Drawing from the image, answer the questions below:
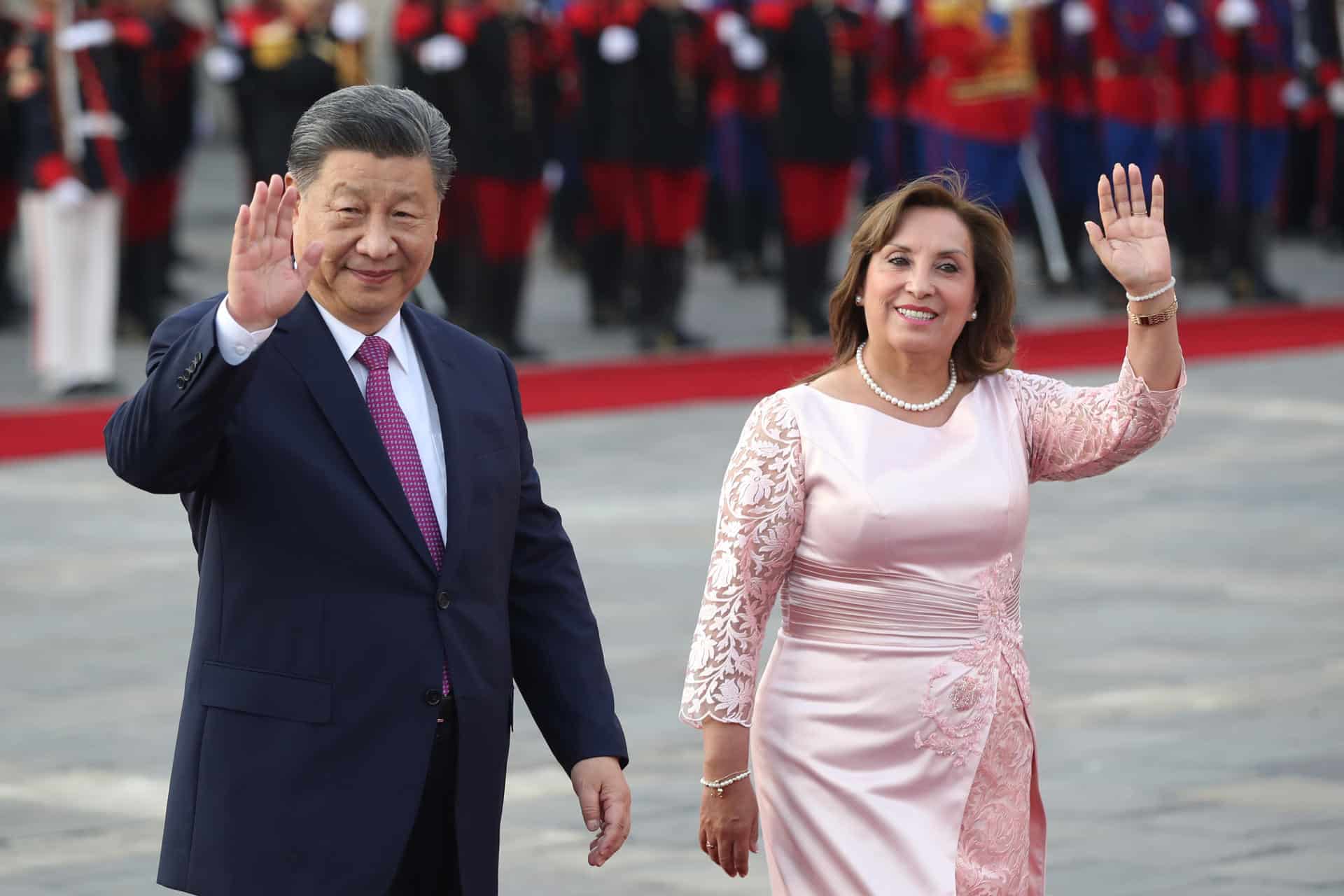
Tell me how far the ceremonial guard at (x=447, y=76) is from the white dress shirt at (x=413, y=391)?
9.12 metres

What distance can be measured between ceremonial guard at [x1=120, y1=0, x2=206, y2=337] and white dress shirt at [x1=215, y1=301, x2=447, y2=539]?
34.5ft

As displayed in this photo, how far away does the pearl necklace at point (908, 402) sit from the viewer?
356 cm

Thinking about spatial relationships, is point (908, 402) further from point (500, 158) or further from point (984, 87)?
point (984, 87)

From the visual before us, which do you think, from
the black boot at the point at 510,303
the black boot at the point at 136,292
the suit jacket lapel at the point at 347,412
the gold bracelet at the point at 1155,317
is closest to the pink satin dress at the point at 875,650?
the gold bracelet at the point at 1155,317

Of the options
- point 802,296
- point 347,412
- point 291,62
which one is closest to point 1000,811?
point 347,412

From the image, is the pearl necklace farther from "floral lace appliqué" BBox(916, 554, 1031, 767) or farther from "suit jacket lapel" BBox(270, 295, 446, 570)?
"suit jacket lapel" BBox(270, 295, 446, 570)

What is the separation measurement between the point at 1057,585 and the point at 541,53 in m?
6.50

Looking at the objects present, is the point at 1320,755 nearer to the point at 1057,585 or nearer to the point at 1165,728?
the point at 1165,728

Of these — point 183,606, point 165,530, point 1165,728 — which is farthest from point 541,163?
point 1165,728

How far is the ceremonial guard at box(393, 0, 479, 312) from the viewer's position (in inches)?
489

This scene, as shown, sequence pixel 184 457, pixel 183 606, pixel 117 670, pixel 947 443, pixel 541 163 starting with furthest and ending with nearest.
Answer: pixel 541 163, pixel 183 606, pixel 117 670, pixel 947 443, pixel 184 457

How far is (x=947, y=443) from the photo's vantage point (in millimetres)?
3525

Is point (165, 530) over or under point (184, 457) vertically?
under

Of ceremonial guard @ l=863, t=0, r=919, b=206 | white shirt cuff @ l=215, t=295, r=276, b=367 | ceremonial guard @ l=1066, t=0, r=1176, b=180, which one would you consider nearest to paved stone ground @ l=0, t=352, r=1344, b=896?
white shirt cuff @ l=215, t=295, r=276, b=367
